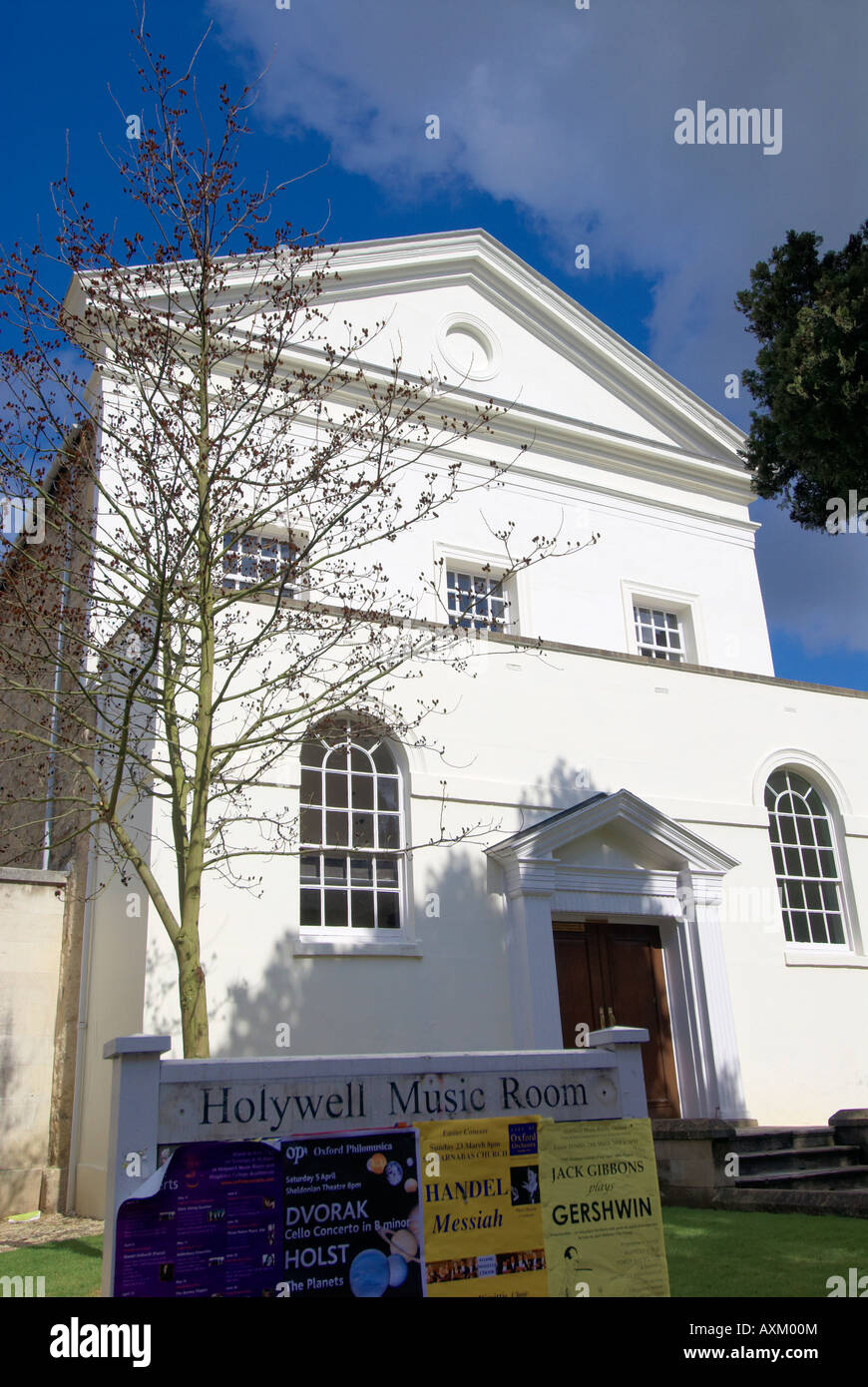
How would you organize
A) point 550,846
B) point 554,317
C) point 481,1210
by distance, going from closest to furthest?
point 481,1210
point 550,846
point 554,317

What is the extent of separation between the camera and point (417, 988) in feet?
40.2

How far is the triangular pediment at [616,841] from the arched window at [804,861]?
64.5 inches

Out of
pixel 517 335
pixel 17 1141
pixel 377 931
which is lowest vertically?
pixel 17 1141

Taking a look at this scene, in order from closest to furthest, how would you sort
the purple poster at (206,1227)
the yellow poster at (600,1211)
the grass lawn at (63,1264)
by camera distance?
the purple poster at (206,1227)
the yellow poster at (600,1211)
the grass lawn at (63,1264)

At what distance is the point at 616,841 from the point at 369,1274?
9.57m

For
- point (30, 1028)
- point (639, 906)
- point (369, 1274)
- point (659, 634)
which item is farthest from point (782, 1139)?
point (659, 634)

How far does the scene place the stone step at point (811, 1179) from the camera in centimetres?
1077

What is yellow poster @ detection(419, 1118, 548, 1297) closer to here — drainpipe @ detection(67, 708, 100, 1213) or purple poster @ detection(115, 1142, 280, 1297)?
purple poster @ detection(115, 1142, 280, 1297)

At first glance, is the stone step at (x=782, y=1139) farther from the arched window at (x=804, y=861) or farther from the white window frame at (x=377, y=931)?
the white window frame at (x=377, y=931)

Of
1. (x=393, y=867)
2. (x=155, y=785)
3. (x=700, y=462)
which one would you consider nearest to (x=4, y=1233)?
(x=155, y=785)

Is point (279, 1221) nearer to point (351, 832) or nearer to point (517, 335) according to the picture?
point (351, 832)

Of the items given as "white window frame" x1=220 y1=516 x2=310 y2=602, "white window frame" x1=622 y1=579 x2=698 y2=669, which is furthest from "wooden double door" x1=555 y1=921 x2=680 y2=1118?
"white window frame" x1=622 y1=579 x2=698 y2=669

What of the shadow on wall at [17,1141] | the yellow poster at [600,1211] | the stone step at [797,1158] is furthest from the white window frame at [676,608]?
the yellow poster at [600,1211]
